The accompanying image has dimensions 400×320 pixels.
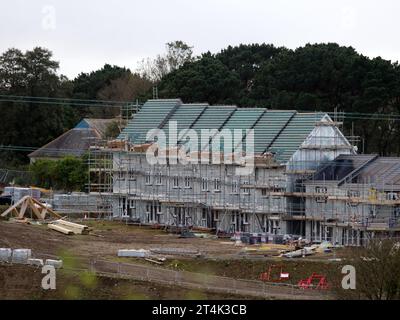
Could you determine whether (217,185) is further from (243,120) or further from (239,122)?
(243,120)

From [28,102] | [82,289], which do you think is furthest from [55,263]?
[28,102]

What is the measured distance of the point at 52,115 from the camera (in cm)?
10262

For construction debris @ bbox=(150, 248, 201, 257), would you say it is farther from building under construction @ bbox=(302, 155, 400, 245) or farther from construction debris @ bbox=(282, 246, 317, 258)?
building under construction @ bbox=(302, 155, 400, 245)

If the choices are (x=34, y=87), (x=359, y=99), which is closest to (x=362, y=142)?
(x=359, y=99)

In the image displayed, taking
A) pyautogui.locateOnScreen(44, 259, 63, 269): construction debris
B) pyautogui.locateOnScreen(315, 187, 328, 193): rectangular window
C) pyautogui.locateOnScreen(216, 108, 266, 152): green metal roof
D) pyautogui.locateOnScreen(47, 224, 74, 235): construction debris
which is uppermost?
pyautogui.locateOnScreen(216, 108, 266, 152): green metal roof

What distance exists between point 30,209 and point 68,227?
6.98 m

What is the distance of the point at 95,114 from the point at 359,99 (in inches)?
1524

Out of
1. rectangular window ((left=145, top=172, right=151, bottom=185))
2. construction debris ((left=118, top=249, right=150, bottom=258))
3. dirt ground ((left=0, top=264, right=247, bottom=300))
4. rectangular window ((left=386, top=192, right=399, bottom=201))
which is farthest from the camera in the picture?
rectangular window ((left=145, top=172, right=151, bottom=185))

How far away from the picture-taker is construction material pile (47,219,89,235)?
211 feet

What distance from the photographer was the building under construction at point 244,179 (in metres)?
64.4

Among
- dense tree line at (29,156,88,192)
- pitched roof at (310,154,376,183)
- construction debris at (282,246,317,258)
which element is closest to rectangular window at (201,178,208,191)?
pitched roof at (310,154,376,183)

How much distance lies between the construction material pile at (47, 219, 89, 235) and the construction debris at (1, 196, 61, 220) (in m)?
4.48

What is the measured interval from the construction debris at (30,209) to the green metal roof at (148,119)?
833 cm
